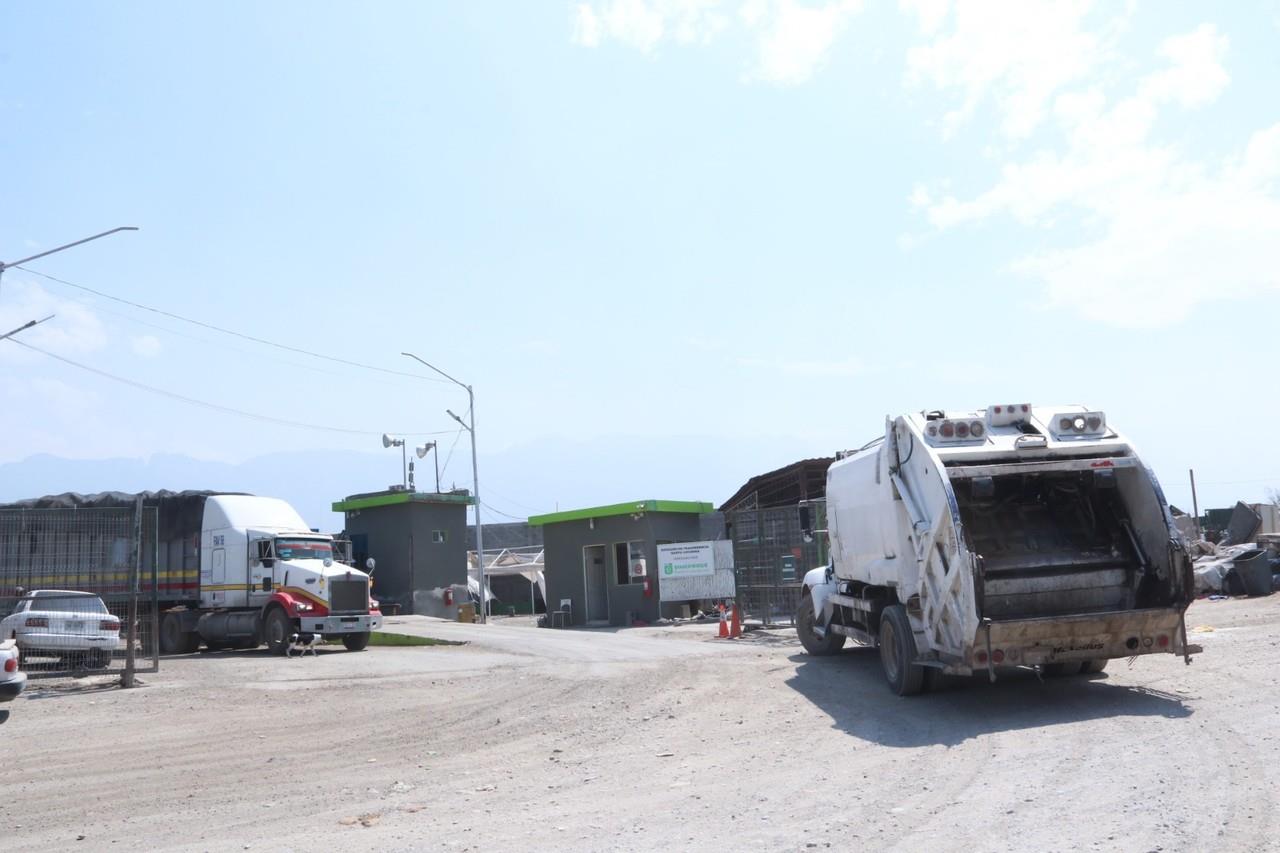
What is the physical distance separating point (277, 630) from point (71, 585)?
680cm

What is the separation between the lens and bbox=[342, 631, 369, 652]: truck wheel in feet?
75.5

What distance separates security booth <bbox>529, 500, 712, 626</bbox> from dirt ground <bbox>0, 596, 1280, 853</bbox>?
1547 cm

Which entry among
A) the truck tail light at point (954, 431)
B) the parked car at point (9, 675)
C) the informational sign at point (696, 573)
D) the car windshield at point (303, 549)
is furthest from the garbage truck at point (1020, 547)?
the informational sign at point (696, 573)

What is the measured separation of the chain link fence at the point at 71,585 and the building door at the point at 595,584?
61.1 feet

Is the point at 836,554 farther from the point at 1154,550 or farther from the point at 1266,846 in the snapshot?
the point at 1266,846

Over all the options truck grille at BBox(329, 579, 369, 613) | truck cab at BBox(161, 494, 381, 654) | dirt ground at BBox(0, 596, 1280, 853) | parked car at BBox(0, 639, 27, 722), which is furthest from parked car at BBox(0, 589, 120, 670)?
truck grille at BBox(329, 579, 369, 613)

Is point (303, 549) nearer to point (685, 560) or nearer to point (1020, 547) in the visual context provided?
point (685, 560)

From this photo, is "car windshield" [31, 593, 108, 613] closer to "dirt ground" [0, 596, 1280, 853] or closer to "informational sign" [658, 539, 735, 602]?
"dirt ground" [0, 596, 1280, 853]

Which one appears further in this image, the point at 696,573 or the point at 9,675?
the point at 696,573

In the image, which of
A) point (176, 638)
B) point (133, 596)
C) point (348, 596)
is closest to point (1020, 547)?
point (133, 596)

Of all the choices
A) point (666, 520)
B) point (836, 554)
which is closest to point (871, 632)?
point (836, 554)

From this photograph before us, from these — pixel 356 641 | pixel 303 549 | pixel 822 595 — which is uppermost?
pixel 303 549

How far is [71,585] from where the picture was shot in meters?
15.9

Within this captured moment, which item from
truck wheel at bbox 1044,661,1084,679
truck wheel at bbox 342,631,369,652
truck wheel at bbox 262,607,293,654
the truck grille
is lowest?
truck wheel at bbox 1044,661,1084,679
